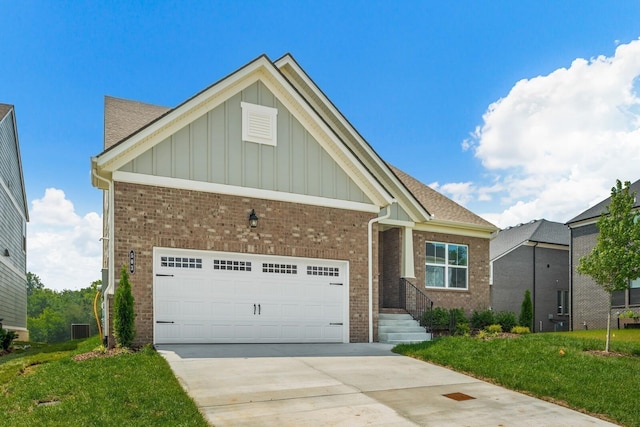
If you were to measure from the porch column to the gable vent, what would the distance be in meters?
5.96

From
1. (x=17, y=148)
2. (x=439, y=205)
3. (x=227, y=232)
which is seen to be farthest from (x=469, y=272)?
(x=17, y=148)

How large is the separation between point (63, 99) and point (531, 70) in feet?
57.8

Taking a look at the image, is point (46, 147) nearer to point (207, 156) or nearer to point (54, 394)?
point (207, 156)

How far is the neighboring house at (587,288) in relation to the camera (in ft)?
80.1

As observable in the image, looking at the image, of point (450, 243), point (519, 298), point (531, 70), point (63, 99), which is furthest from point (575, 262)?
point (63, 99)

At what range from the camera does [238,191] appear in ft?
39.3

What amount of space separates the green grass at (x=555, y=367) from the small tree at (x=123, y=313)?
5910 millimetres

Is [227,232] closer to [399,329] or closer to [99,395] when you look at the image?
[99,395]

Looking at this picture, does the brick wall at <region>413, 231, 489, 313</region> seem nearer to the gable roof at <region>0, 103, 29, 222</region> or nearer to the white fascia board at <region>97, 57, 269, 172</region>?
the white fascia board at <region>97, 57, 269, 172</region>

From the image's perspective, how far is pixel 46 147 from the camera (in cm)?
2242

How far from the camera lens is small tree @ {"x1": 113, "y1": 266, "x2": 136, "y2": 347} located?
32.8 ft

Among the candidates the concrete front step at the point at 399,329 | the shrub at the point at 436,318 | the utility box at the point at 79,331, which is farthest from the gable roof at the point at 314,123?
the utility box at the point at 79,331

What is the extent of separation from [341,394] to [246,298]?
524 cm

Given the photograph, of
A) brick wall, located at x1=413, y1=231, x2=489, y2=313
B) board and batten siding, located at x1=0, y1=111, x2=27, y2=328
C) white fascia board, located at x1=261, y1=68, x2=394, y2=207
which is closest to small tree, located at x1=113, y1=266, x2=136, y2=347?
white fascia board, located at x1=261, y1=68, x2=394, y2=207
